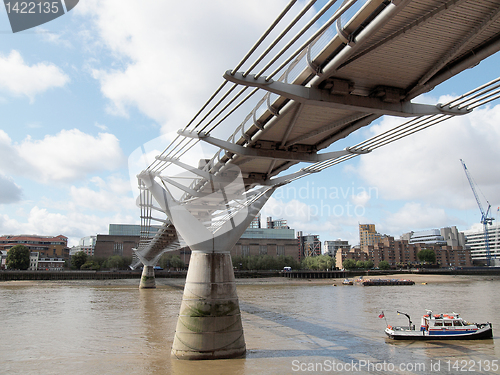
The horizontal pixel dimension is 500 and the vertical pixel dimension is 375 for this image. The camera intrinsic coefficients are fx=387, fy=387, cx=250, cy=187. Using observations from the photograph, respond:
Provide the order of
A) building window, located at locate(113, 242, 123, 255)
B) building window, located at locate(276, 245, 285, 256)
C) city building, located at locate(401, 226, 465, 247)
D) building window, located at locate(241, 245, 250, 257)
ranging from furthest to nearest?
city building, located at locate(401, 226, 465, 247) → building window, located at locate(276, 245, 285, 256) → building window, located at locate(241, 245, 250, 257) → building window, located at locate(113, 242, 123, 255)

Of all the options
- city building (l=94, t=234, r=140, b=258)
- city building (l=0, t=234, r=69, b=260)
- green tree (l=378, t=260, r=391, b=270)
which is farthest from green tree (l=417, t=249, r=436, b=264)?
city building (l=0, t=234, r=69, b=260)

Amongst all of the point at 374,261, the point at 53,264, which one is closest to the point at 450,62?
the point at 53,264

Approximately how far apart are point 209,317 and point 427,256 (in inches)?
5134

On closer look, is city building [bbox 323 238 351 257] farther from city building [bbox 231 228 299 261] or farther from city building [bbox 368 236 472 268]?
city building [bbox 231 228 299 261]

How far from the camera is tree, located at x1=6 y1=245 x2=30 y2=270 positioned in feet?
274

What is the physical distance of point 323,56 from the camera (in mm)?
6703

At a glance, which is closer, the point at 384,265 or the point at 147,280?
the point at 147,280

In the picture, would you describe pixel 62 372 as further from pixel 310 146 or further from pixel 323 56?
pixel 323 56

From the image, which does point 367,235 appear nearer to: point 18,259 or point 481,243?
point 481,243

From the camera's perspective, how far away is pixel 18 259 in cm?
8412

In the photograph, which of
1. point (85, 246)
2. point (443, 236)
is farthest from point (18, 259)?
point (443, 236)

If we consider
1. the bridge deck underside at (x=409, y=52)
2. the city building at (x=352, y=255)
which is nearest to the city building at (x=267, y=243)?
the city building at (x=352, y=255)

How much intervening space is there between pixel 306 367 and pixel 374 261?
122017 millimetres

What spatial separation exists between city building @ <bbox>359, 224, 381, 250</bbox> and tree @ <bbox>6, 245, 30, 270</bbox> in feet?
423
